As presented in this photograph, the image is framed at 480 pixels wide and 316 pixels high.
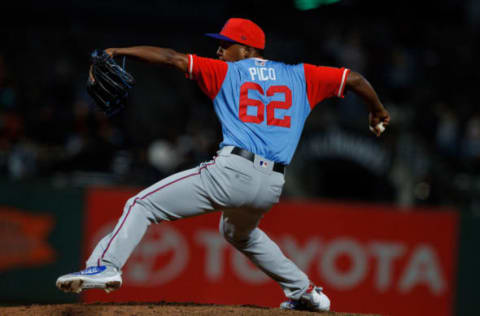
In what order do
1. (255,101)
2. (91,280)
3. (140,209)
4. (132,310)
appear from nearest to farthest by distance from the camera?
(91,280), (140,209), (255,101), (132,310)

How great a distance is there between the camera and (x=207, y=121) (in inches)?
493

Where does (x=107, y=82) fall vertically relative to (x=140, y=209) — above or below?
above

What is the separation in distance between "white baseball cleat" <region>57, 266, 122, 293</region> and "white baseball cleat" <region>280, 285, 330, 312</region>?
174 cm

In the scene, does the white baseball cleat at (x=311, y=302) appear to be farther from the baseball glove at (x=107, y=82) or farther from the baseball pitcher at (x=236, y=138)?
the baseball glove at (x=107, y=82)

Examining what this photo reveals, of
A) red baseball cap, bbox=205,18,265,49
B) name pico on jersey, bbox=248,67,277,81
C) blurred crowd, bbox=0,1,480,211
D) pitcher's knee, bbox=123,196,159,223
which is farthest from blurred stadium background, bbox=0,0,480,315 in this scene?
pitcher's knee, bbox=123,196,159,223

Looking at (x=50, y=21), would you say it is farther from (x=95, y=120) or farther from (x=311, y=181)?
(x=311, y=181)

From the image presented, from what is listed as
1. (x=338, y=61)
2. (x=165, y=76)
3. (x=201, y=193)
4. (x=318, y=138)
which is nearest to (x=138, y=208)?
(x=201, y=193)

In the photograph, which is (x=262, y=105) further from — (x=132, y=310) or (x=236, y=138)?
(x=132, y=310)

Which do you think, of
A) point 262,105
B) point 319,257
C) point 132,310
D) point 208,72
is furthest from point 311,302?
point 319,257

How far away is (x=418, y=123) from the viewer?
465 inches

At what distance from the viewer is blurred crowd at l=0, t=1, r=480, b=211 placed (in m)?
9.91

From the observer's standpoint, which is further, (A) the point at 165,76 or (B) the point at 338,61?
(A) the point at 165,76

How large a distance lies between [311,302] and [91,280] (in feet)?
6.46

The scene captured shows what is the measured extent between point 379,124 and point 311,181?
544 cm
